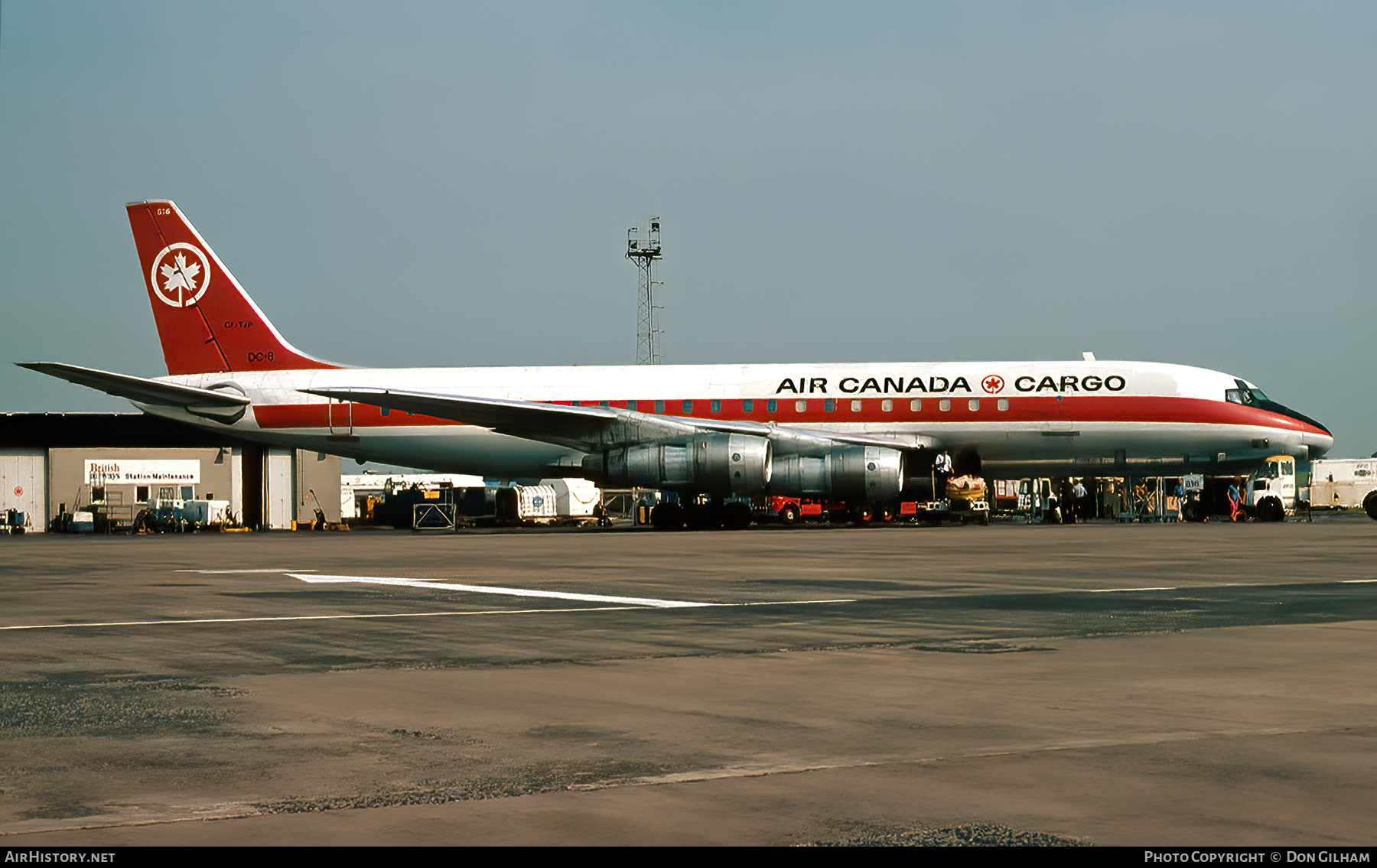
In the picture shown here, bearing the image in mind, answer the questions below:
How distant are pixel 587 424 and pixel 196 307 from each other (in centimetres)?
1374

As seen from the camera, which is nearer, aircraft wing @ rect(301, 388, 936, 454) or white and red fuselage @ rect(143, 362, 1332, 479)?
aircraft wing @ rect(301, 388, 936, 454)

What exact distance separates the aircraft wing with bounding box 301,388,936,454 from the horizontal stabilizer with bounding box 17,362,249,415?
5798 mm

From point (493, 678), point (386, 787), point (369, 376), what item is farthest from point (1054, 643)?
point (369, 376)

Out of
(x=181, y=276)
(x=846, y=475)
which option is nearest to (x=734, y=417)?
(x=846, y=475)

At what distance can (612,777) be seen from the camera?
17.3ft

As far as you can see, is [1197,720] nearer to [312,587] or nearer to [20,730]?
[20,730]

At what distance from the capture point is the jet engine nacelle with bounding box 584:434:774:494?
112 ft

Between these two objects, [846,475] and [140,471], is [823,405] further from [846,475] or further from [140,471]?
[140,471]

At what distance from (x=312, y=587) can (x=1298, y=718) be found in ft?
40.0

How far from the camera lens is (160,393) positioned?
38625 millimetres

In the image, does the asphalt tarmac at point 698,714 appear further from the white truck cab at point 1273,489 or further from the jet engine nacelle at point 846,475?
the white truck cab at point 1273,489

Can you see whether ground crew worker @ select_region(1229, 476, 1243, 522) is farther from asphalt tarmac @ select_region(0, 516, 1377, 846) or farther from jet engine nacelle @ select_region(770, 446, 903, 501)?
asphalt tarmac @ select_region(0, 516, 1377, 846)

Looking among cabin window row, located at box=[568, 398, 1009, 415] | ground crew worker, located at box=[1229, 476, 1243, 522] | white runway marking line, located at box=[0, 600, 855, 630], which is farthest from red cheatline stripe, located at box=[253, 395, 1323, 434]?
white runway marking line, located at box=[0, 600, 855, 630]

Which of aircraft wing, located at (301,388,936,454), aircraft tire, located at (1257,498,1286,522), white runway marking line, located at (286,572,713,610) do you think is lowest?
white runway marking line, located at (286,572,713,610)
